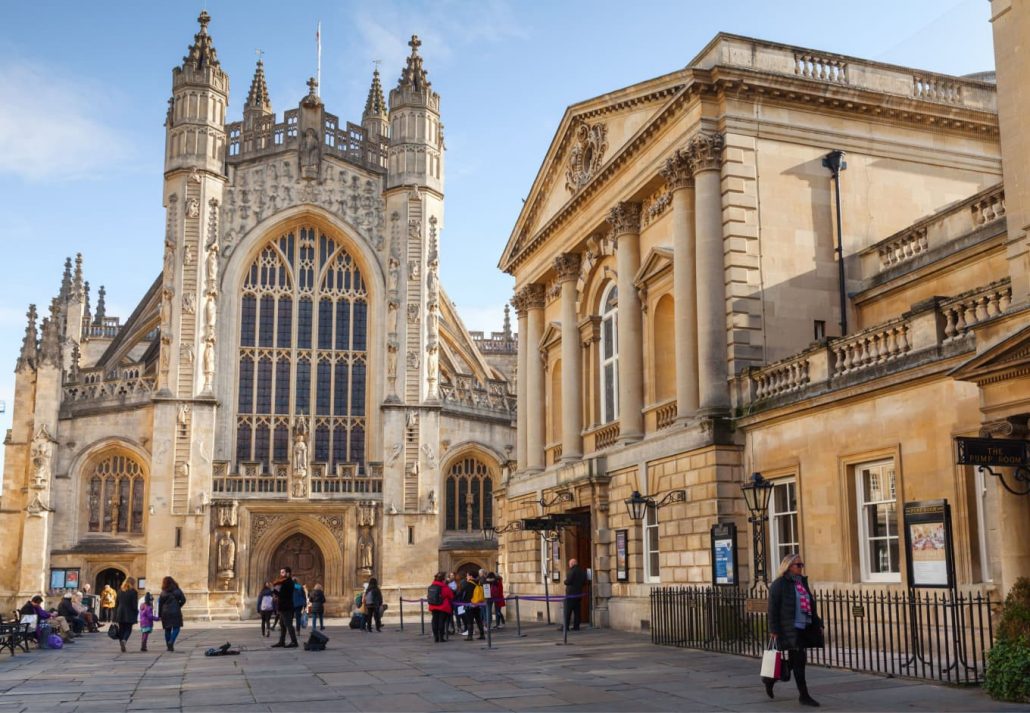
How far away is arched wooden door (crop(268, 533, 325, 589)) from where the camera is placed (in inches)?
1664

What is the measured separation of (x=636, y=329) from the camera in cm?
2433

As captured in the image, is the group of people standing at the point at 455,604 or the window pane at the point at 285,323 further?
the window pane at the point at 285,323

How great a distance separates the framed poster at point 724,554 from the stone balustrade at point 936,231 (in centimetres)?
603

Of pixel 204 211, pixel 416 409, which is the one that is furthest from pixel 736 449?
pixel 204 211

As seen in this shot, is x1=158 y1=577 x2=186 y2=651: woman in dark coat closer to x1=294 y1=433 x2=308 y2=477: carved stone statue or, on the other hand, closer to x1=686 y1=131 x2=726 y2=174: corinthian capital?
x1=686 y1=131 x2=726 y2=174: corinthian capital

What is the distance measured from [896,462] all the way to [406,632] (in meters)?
15.3

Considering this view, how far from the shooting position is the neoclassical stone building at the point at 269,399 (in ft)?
136

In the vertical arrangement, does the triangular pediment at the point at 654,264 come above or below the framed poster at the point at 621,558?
above

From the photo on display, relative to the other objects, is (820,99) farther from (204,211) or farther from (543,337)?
(204,211)

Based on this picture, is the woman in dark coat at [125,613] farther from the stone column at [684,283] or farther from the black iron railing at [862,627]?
the stone column at [684,283]

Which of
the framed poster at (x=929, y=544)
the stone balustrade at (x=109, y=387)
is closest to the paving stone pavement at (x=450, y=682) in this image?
the framed poster at (x=929, y=544)

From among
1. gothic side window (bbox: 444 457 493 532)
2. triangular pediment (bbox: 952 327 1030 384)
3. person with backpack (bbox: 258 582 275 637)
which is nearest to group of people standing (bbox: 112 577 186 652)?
person with backpack (bbox: 258 582 275 637)

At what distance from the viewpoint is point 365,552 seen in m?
41.8

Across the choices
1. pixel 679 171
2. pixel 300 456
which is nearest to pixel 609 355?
pixel 679 171
